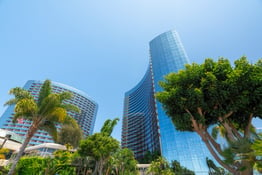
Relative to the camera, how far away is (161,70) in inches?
1834

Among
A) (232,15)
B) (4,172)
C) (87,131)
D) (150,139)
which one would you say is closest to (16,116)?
(4,172)

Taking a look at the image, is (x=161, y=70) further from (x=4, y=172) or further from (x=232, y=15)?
(x=4, y=172)

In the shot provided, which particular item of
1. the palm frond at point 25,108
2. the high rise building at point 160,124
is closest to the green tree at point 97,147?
the palm frond at point 25,108

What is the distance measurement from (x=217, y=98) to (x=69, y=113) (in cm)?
7991

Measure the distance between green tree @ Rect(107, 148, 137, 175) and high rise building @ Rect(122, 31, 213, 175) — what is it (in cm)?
1662

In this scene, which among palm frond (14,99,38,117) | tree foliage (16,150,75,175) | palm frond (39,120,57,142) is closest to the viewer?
palm frond (14,99,38,117)

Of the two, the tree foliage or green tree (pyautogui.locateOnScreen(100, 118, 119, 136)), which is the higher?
green tree (pyautogui.locateOnScreen(100, 118, 119, 136))

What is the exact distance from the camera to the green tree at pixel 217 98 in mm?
6309

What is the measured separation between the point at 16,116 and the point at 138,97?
241 ft

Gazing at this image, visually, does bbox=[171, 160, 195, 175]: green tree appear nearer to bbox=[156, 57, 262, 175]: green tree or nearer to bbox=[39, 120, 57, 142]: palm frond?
bbox=[156, 57, 262, 175]: green tree

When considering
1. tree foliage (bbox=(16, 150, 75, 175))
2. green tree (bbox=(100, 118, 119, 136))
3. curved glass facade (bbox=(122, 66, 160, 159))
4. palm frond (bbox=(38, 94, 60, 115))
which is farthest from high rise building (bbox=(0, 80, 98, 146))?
palm frond (bbox=(38, 94, 60, 115))

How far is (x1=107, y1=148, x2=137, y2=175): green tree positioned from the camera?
1908 centimetres

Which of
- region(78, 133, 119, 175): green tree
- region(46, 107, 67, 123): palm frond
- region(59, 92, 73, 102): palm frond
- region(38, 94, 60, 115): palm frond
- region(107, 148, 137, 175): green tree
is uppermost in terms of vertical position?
region(59, 92, 73, 102): palm frond

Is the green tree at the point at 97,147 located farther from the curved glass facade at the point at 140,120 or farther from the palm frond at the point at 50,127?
the curved glass facade at the point at 140,120
